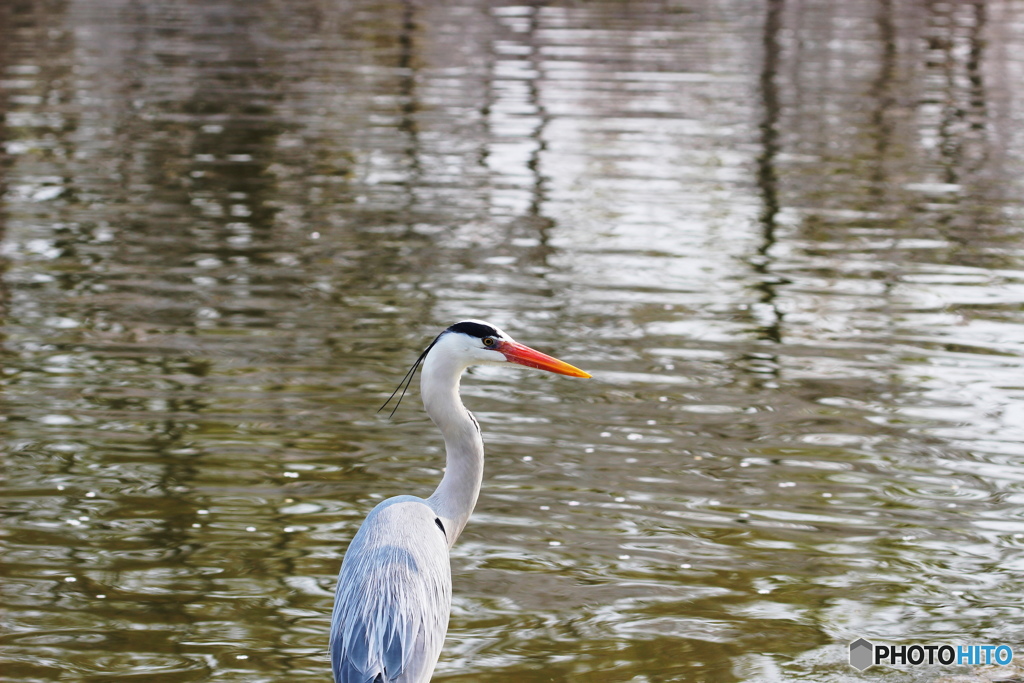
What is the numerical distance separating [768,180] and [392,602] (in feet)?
32.8

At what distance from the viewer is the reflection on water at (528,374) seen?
534cm

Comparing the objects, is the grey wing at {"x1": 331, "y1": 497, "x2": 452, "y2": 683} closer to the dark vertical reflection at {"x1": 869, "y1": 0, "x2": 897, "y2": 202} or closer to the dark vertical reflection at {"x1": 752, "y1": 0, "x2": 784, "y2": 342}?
the dark vertical reflection at {"x1": 752, "y1": 0, "x2": 784, "y2": 342}

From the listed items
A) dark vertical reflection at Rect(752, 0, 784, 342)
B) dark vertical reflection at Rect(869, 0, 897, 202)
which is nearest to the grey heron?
dark vertical reflection at Rect(752, 0, 784, 342)

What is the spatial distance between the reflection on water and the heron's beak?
3.91 ft

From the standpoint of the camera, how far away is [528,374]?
26.7 feet

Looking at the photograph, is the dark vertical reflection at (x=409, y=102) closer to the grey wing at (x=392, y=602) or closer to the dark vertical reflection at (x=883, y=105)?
the dark vertical reflection at (x=883, y=105)

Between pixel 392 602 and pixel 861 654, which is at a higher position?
pixel 392 602

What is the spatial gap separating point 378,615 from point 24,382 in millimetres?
4318

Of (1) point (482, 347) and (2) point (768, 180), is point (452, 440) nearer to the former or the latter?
(1) point (482, 347)

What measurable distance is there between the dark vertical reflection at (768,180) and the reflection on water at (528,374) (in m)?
0.05

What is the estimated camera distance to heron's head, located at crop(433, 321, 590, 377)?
457 centimetres

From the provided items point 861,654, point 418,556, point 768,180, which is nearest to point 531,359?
point 418,556

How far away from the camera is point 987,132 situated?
15.7 m

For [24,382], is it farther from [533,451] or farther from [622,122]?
[622,122]
